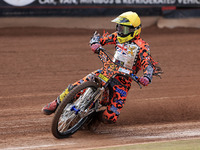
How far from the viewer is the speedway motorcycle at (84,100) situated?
6074 mm

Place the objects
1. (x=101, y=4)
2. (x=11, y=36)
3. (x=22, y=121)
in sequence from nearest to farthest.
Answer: (x=22, y=121) < (x=11, y=36) < (x=101, y=4)

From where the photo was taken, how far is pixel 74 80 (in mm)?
9641

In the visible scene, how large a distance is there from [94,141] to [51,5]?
8814mm

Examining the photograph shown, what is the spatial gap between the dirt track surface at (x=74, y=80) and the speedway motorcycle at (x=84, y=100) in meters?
0.19

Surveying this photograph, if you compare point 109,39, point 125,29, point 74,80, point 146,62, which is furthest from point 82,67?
point 146,62

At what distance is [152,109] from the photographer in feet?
26.3

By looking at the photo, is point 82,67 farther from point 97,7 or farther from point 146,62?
point 97,7

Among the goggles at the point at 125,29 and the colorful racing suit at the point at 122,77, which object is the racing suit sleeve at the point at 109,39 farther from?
the goggles at the point at 125,29

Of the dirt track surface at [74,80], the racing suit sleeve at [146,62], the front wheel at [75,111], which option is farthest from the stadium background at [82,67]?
the racing suit sleeve at [146,62]

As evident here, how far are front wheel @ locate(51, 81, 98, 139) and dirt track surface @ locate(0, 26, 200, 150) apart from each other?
0.15 metres

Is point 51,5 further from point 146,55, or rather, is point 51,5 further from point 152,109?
point 146,55

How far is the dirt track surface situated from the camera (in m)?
6.53

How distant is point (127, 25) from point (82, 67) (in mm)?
4228

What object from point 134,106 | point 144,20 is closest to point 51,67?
point 134,106
